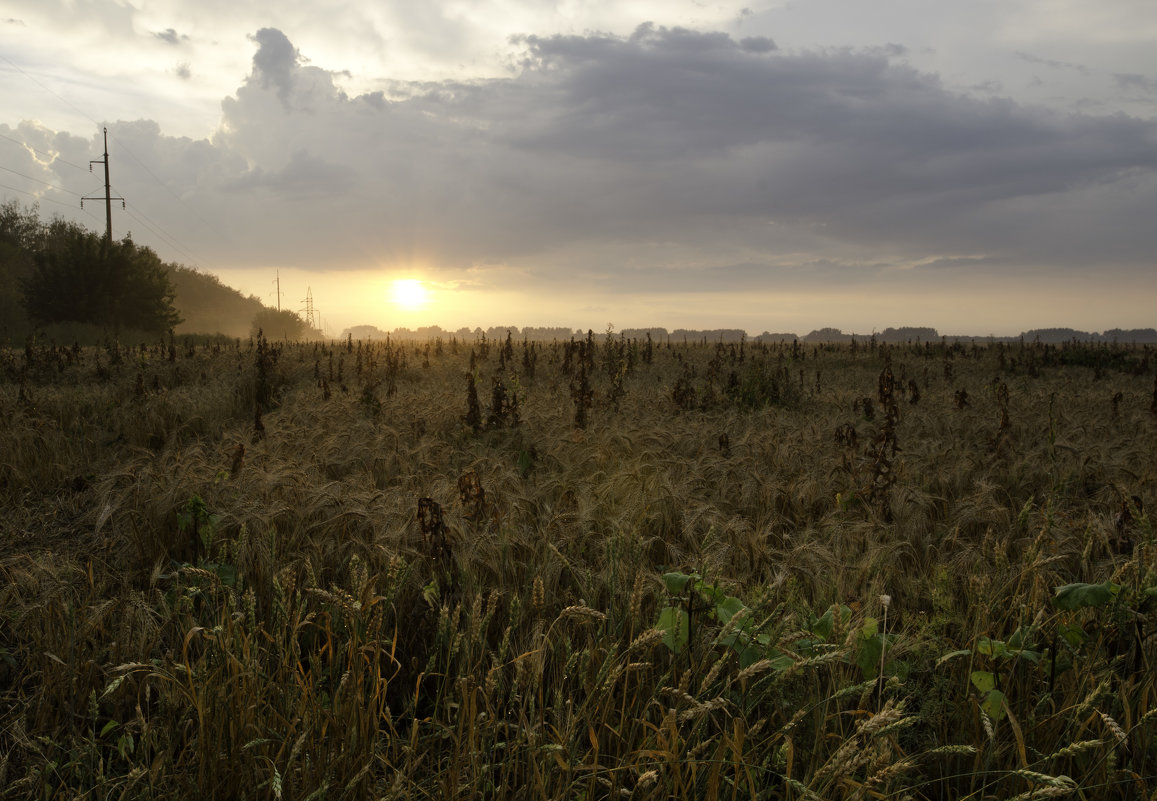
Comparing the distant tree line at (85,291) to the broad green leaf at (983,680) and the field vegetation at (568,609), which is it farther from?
the broad green leaf at (983,680)

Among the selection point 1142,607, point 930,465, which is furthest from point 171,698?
point 930,465

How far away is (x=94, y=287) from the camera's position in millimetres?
37844

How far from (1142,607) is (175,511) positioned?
498 centimetres

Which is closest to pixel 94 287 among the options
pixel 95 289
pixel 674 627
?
pixel 95 289

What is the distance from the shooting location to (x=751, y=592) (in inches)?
120

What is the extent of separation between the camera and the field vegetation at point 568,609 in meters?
1.95

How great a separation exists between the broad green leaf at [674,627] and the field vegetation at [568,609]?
0.02 metres

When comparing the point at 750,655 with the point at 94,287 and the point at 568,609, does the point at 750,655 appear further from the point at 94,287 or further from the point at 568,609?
the point at 94,287

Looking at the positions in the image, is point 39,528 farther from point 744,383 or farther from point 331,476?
point 744,383

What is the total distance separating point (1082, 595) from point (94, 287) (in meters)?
47.6

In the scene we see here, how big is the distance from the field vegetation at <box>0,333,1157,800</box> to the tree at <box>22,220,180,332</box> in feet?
124

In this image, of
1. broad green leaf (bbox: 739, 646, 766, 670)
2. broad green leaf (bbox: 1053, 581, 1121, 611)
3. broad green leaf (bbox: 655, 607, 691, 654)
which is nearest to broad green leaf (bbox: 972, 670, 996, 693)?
broad green leaf (bbox: 1053, 581, 1121, 611)

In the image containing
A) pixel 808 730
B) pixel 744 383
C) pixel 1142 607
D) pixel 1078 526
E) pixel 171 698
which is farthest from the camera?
pixel 744 383

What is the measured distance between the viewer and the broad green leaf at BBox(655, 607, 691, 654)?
222cm
